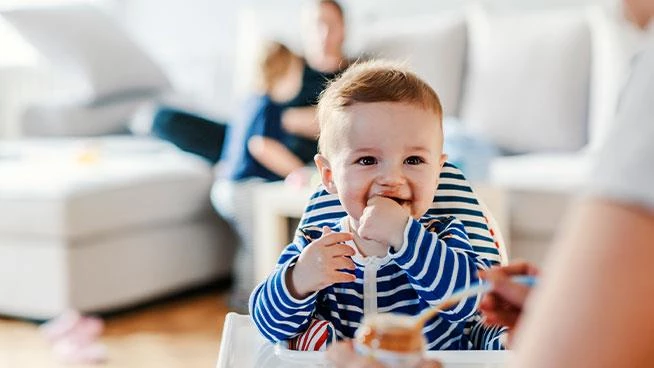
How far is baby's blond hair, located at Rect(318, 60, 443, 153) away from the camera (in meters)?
1.06

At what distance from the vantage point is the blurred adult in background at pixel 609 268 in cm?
45

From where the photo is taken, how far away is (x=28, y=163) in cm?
321

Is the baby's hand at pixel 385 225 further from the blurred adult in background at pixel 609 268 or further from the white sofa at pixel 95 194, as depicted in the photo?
the white sofa at pixel 95 194

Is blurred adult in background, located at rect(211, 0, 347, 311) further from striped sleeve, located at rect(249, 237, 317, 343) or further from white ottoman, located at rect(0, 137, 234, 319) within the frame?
striped sleeve, located at rect(249, 237, 317, 343)

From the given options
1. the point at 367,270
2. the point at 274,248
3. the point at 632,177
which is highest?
the point at 632,177

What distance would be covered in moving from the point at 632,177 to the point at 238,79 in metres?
3.49

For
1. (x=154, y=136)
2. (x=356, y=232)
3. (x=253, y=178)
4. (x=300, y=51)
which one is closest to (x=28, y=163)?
(x=154, y=136)

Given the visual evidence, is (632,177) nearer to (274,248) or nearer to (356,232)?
(356,232)

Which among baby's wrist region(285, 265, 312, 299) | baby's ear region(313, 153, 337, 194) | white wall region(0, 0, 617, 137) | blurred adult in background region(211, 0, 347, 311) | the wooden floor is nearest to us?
baby's wrist region(285, 265, 312, 299)

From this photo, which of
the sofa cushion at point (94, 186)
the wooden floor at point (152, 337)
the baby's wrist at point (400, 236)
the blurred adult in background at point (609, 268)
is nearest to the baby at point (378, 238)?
the baby's wrist at point (400, 236)

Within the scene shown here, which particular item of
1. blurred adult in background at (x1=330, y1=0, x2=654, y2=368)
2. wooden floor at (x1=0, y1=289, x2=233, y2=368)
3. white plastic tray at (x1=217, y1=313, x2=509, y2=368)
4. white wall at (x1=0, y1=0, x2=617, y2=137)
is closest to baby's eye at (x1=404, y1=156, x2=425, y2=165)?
white plastic tray at (x1=217, y1=313, x2=509, y2=368)

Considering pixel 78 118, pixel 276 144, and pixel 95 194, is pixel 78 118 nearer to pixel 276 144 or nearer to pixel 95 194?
pixel 95 194

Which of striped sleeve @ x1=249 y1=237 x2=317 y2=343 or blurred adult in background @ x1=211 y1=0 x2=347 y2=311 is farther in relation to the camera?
blurred adult in background @ x1=211 y1=0 x2=347 y2=311

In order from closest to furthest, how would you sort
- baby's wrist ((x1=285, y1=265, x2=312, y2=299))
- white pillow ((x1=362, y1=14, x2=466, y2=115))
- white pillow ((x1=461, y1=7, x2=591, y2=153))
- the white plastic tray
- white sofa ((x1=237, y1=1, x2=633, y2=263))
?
the white plastic tray < baby's wrist ((x1=285, y1=265, x2=312, y2=299)) < white sofa ((x1=237, y1=1, x2=633, y2=263)) < white pillow ((x1=461, y1=7, x2=591, y2=153)) < white pillow ((x1=362, y1=14, x2=466, y2=115))
